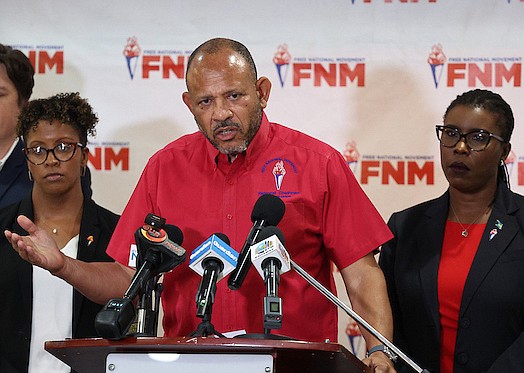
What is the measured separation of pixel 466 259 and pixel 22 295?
5.64 ft

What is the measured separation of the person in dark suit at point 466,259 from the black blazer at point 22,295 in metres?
1.17

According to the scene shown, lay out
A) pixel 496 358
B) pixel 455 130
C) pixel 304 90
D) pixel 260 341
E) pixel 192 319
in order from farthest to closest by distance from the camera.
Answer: pixel 304 90 → pixel 455 130 → pixel 496 358 → pixel 192 319 → pixel 260 341

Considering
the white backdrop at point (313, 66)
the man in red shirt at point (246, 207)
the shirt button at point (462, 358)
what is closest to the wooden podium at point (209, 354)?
the man in red shirt at point (246, 207)

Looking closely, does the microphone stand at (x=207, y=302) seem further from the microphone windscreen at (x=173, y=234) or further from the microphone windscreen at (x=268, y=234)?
the microphone windscreen at (x=173, y=234)

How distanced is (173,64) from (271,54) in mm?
482

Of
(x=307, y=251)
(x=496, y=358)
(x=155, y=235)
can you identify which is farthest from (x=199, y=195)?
(x=496, y=358)

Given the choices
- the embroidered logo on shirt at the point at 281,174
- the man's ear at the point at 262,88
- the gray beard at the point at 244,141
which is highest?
the man's ear at the point at 262,88

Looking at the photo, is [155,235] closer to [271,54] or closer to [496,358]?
[496,358]

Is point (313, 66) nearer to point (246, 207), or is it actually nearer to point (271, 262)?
point (246, 207)

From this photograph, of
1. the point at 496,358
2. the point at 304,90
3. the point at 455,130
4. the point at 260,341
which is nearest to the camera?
the point at 260,341

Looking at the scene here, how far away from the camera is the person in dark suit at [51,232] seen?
3445 mm

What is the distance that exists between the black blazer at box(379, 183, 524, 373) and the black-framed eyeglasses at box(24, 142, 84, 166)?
1.36m

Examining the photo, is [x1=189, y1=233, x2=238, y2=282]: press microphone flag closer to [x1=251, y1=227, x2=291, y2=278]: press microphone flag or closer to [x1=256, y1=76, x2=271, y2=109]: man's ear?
[x1=251, y1=227, x2=291, y2=278]: press microphone flag

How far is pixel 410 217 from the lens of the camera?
11.8 feet
